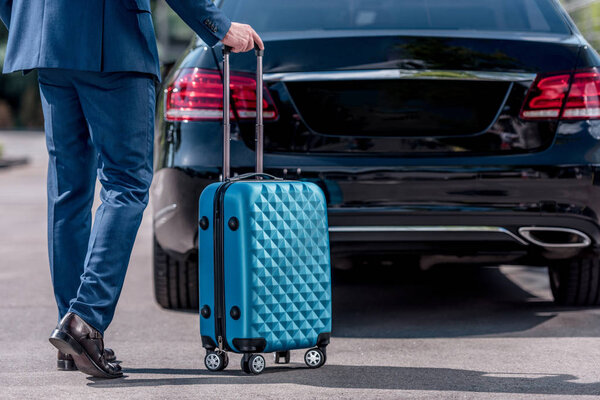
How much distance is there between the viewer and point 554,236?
12.9 feet

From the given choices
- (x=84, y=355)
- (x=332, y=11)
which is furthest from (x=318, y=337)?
(x=332, y=11)

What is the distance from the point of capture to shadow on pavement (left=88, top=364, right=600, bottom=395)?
3.20m

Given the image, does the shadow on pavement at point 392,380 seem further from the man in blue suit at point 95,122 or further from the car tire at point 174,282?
the car tire at point 174,282

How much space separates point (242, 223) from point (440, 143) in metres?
1.04

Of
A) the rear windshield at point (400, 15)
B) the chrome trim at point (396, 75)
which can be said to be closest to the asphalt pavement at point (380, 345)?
the chrome trim at point (396, 75)

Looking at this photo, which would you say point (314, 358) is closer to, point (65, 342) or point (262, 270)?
point (262, 270)

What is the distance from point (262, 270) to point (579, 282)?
6.14 feet

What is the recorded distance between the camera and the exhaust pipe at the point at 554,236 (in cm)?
389

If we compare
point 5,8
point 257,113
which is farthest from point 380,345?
point 5,8

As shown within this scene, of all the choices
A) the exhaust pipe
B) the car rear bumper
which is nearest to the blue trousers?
the car rear bumper

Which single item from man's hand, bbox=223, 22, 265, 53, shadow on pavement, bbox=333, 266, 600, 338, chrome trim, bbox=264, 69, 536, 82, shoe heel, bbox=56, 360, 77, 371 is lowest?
shadow on pavement, bbox=333, 266, 600, 338

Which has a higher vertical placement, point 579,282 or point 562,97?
point 562,97

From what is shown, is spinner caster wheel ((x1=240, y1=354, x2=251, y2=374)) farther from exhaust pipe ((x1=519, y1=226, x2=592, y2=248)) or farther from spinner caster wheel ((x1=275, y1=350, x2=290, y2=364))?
exhaust pipe ((x1=519, y1=226, x2=592, y2=248))

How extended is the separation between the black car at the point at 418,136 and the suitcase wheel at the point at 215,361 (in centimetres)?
69
